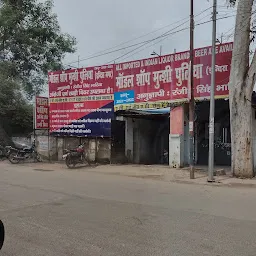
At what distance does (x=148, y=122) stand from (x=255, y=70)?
27.9 feet

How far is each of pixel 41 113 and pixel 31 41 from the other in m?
8.70

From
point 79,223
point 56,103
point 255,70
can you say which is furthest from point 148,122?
point 79,223

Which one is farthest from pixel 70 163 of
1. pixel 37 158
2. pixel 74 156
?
pixel 37 158

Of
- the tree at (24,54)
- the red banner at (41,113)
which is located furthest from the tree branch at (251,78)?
the tree at (24,54)

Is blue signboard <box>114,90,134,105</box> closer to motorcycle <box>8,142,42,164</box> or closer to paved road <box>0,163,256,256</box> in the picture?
motorcycle <box>8,142,42,164</box>

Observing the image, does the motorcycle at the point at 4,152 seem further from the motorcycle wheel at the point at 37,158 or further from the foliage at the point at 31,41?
the foliage at the point at 31,41

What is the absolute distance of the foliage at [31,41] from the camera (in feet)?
91.9

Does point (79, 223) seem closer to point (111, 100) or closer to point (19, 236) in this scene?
point (19, 236)

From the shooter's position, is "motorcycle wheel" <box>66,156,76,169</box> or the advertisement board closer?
"motorcycle wheel" <box>66,156,76,169</box>

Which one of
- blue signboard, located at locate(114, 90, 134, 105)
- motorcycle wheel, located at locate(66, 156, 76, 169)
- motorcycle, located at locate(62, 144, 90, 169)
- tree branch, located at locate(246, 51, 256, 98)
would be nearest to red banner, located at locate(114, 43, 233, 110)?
blue signboard, located at locate(114, 90, 134, 105)

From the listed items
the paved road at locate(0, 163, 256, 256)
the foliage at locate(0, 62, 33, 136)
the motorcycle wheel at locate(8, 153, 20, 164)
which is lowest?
the paved road at locate(0, 163, 256, 256)

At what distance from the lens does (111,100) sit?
65.4 feet

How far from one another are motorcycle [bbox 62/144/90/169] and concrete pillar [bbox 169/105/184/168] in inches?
184

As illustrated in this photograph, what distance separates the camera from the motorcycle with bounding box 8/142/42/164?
71.1ft
